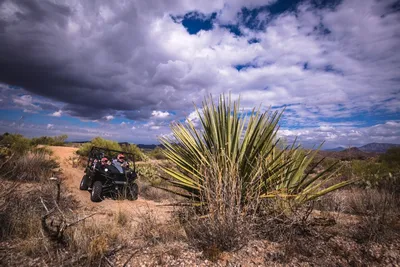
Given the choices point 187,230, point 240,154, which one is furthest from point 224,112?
point 187,230

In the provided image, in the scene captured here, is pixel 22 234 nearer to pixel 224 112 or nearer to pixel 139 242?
pixel 139 242

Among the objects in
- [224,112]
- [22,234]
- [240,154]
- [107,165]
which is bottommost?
[22,234]

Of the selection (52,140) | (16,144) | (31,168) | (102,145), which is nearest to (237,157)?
(31,168)

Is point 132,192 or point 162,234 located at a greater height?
point 162,234

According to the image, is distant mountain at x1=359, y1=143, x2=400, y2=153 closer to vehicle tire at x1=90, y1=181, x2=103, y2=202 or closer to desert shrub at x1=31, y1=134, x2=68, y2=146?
vehicle tire at x1=90, y1=181, x2=103, y2=202

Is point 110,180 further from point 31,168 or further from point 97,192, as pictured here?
point 31,168

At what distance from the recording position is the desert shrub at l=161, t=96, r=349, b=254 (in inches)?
113

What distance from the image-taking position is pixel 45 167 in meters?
9.73

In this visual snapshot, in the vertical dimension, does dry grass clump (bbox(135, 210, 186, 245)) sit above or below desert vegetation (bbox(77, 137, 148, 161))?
below

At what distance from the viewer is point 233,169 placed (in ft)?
9.50

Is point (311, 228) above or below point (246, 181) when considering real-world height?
below

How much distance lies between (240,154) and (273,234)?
1259 millimetres

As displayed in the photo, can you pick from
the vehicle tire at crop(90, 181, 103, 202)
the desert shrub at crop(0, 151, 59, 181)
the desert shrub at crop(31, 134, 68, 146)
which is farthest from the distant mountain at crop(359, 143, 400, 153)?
the desert shrub at crop(31, 134, 68, 146)

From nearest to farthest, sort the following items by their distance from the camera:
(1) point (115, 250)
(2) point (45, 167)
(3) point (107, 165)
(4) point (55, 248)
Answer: (4) point (55, 248)
(1) point (115, 250)
(3) point (107, 165)
(2) point (45, 167)
